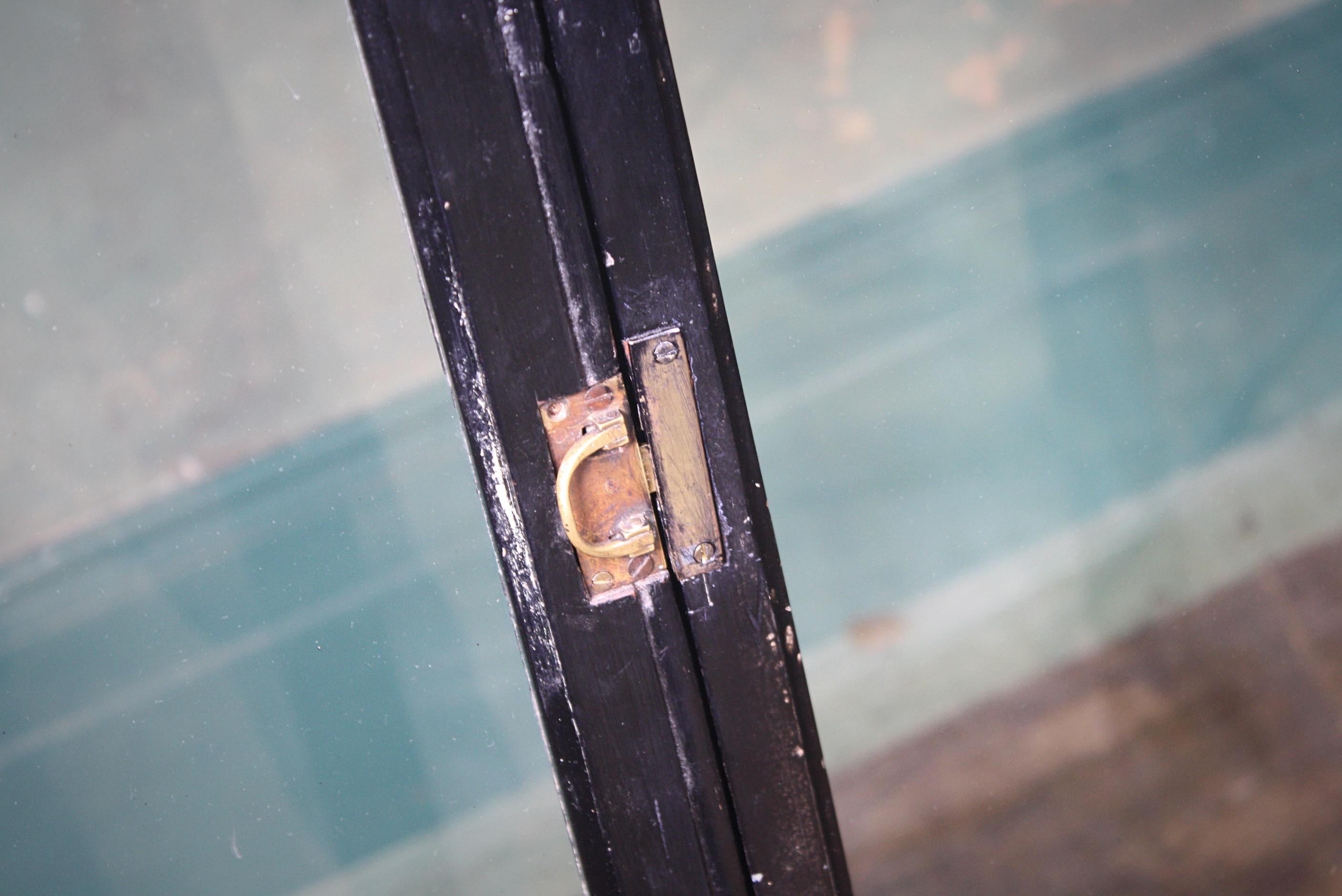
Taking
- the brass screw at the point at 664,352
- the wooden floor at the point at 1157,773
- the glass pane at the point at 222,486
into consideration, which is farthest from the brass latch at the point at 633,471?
the wooden floor at the point at 1157,773

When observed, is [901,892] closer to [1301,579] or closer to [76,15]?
[1301,579]

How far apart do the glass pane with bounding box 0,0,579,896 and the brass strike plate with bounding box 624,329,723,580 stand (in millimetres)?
224

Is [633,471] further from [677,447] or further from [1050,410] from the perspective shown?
[1050,410]

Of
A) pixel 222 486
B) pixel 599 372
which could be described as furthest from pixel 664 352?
pixel 222 486

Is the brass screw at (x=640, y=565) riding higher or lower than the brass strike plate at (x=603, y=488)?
lower

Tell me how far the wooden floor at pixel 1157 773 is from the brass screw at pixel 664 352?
685 mm

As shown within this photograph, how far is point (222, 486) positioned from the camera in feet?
2.28

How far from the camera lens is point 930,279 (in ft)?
3.06

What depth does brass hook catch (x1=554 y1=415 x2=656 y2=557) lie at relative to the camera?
0.55 meters

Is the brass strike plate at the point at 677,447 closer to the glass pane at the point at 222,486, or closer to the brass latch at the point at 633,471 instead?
the brass latch at the point at 633,471

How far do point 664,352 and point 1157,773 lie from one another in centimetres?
97

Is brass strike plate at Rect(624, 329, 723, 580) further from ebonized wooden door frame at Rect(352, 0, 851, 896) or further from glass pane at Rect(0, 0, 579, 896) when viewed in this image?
glass pane at Rect(0, 0, 579, 896)

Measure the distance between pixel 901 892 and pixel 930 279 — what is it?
706 mm

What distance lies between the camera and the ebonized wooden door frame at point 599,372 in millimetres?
517
